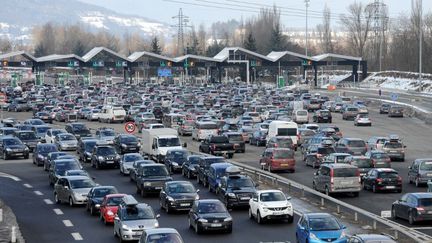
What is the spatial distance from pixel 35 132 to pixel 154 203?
31.2 m

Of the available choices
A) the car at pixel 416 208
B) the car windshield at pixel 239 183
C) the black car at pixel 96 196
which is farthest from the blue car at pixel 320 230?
the black car at pixel 96 196

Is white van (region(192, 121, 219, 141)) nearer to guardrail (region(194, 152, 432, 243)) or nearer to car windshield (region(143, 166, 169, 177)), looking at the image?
guardrail (region(194, 152, 432, 243))

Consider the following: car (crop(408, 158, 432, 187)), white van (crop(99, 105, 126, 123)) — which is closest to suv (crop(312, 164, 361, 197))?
car (crop(408, 158, 432, 187))

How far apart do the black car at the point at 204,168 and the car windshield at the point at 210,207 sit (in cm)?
1113

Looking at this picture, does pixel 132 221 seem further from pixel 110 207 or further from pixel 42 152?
pixel 42 152

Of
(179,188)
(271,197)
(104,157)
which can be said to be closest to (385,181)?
(271,197)

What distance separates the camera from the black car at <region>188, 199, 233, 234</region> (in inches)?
1141

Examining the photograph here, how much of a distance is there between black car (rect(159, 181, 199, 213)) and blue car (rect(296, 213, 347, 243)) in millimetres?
7895

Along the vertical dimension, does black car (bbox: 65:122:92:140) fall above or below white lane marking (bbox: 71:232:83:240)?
above

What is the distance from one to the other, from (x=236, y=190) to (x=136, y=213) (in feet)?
23.9

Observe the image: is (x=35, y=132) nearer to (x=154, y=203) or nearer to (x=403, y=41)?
(x=154, y=203)

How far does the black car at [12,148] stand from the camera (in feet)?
186

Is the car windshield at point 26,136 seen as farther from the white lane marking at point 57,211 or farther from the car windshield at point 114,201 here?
the car windshield at point 114,201

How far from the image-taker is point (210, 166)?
40.2 m
